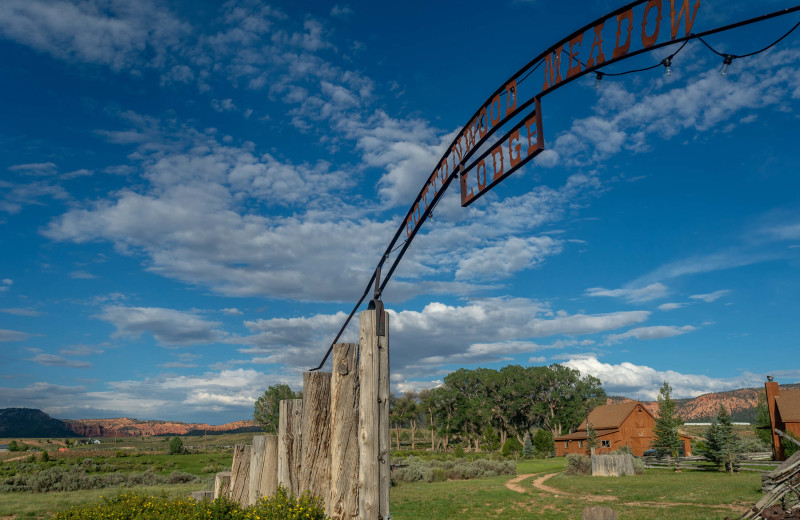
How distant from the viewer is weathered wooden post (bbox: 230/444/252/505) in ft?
30.0

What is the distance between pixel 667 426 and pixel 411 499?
2384 centimetres

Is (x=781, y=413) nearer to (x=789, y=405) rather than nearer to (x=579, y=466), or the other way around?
(x=789, y=405)

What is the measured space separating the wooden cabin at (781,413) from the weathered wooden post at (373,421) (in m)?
32.3

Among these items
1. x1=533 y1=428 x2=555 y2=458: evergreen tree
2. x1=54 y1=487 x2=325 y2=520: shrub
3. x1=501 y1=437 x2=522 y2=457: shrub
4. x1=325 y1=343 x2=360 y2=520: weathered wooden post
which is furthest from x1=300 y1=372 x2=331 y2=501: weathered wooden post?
x1=533 y1=428 x2=555 y2=458: evergreen tree

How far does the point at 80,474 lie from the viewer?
28.7 meters

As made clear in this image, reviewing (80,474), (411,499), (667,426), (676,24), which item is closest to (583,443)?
(667,426)

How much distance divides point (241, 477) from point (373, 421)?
14.4ft

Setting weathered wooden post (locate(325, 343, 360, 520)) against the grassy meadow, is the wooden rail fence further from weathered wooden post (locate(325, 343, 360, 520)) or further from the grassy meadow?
the grassy meadow

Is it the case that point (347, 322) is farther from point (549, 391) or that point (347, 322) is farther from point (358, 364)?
point (549, 391)

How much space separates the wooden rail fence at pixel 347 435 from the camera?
6129mm

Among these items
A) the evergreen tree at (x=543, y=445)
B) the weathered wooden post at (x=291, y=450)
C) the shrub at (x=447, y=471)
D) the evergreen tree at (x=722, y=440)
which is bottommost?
the evergreen tree at (x=543, y=445)

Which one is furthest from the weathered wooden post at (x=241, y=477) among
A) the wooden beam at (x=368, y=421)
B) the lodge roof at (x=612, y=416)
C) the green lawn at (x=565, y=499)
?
the lodge roof at (x=612, y=416)

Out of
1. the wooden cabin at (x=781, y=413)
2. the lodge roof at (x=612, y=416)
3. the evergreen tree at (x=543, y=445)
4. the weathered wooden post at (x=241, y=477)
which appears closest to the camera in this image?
the weathered wooden post at (x=241, y=477)

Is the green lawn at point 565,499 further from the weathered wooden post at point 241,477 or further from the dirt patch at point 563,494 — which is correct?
the weathered wooden post at point 241,477
